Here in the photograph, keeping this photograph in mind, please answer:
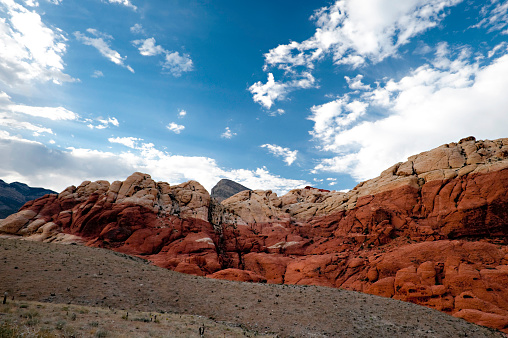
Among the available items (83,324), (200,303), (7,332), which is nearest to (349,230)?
(200,303)

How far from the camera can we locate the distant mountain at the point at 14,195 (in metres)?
141

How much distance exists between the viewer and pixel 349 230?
48.4 m

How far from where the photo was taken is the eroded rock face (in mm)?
30156

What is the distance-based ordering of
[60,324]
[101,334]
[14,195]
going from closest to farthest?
[101,334], [60,324], [14,195]

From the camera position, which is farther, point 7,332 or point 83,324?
point 83,324

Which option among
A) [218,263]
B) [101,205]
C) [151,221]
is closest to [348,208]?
[218,263]

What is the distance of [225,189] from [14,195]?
141886 millimetres

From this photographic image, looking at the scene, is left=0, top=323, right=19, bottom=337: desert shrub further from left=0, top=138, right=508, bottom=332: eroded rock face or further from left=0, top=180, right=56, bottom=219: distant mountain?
left=0, top=180, right=56, bottom=219: distant mountain

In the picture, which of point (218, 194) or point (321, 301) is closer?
point (321, 301)

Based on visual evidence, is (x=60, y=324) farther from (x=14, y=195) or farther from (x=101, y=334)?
(x=14, y=195)

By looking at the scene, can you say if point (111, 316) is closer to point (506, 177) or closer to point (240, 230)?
point (240, 230)

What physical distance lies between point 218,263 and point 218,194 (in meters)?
105

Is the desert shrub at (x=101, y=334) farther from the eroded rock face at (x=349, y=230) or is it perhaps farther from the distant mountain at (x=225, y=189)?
the distant mountain at (x=225, y=189)

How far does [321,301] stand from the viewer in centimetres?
2622
